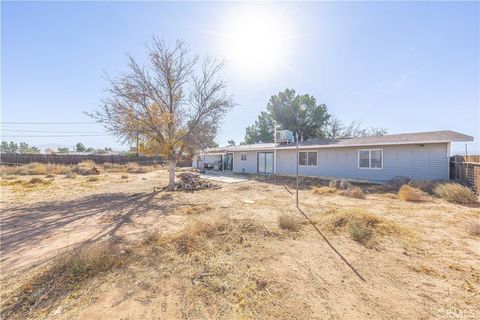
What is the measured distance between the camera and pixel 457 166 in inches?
370

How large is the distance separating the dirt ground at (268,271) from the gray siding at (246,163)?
12.7 m

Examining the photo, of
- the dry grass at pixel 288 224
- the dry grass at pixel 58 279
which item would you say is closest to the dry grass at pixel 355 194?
the dry grass at pixel 288 224

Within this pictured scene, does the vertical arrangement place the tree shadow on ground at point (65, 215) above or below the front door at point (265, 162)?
below

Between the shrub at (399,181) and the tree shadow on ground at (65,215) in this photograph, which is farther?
the shrub at (399,181)

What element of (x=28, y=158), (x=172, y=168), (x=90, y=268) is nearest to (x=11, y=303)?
(x=90, y=268)

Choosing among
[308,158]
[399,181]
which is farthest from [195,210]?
[308,158]

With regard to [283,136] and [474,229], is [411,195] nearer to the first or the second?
[474,229]

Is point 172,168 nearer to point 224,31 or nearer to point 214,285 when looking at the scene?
point 224,31

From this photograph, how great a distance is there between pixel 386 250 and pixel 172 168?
1039 centimetres

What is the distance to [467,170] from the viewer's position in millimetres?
8492

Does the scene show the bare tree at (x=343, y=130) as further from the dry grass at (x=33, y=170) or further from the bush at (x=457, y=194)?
the dry grass at (x=33, y=170)

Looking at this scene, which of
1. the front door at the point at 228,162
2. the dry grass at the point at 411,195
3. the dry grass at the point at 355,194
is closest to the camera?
the dry grass at the point at 411,195

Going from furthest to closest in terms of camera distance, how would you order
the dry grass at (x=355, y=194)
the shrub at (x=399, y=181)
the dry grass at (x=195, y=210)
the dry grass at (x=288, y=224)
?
1. the shrub at (x=399, y=181)
2. the dry grass at (x=355, y=194)
3. the dry grass at (x=195, y=210)
4. the dry grass at (x=288, y=224)

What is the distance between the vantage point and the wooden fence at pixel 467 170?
25.9 feet
